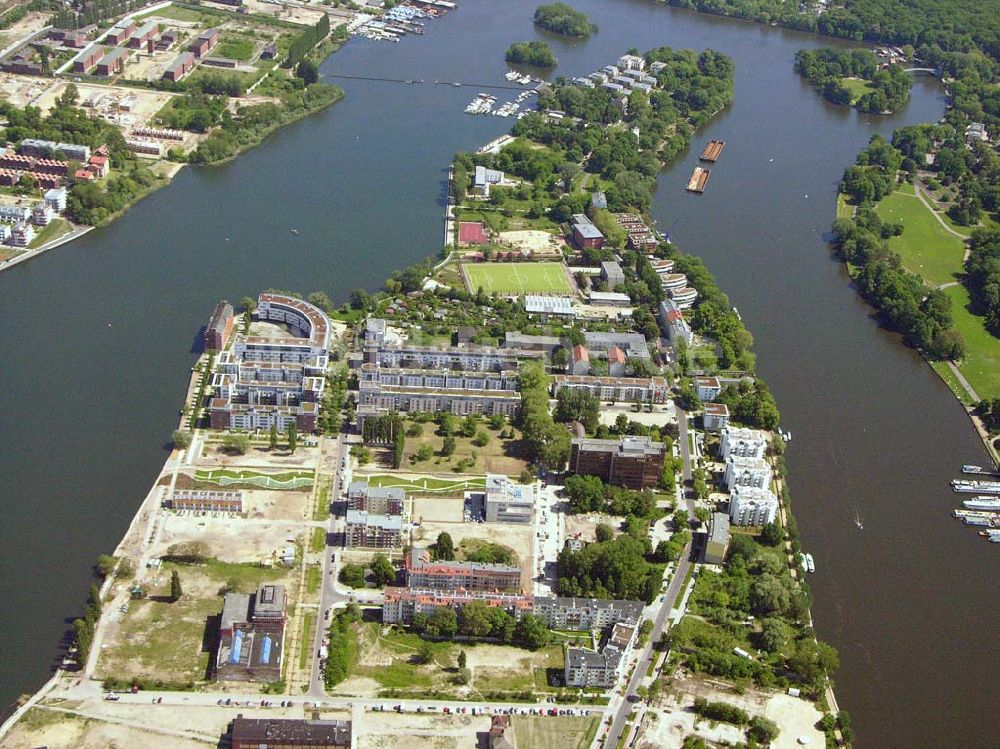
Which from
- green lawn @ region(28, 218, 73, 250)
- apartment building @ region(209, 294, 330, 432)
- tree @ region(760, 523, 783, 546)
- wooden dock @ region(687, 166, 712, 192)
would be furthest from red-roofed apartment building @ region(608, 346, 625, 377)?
green lawn @ region(28, 218, 73, 250)

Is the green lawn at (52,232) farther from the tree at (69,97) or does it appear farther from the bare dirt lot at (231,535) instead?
the bare dirt lot at (231,535)

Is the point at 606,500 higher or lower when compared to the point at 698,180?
higher

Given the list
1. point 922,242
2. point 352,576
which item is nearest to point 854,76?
point 922,242

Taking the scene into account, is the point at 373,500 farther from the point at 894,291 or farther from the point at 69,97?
the point at 69,97

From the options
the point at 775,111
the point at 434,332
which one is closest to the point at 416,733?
the point at 434,332

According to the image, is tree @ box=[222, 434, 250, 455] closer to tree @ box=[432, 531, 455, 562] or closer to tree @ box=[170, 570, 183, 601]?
tree @ box=[170, 570, 183, 601]

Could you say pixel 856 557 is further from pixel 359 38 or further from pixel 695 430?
pixel 359 38
